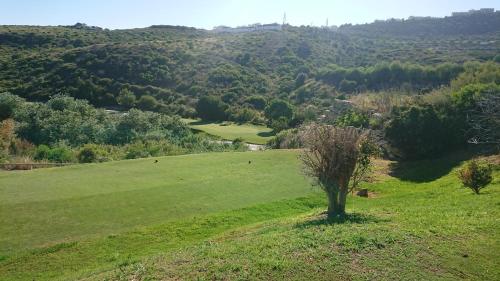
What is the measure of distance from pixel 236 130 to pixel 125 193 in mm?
39322

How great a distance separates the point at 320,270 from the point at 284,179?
55.6 ft

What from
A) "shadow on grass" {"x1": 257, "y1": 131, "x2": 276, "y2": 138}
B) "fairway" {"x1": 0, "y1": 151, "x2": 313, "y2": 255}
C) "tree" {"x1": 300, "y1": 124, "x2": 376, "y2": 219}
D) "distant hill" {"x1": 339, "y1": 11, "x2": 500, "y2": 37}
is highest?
"distant hill" {"x1": 339, "y1": 11, "x2": 500, "y2": 37}

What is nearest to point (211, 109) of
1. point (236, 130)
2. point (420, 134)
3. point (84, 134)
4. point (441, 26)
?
point (236, 130)

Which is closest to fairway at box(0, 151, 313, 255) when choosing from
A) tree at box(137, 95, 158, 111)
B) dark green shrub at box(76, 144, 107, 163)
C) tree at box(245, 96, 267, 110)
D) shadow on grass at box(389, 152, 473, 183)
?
shadow on grass at box(389, 152, 473, 183)

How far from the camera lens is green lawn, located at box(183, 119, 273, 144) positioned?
184ft

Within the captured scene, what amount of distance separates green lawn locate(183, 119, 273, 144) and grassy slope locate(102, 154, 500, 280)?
39527 millimetres

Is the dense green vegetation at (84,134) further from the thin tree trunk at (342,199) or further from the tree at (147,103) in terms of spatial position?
the thin tree trunk at (342,199)

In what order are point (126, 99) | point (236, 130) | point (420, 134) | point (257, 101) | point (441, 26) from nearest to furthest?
point (420, 134), point (236, 130), point (126, 99), point (257, 101), point (441, 26)

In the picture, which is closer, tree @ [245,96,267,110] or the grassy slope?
the grassy slope

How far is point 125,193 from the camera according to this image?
886 inches

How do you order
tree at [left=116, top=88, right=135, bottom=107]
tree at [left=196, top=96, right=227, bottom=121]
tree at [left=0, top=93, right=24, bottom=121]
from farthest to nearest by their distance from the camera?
tree at [left=196, top=96, right=227, bottom=121] → tree at [left=116, top=88, right=135, bottom=107] → tree at [left=0, top=93, right=24, bottom=121]

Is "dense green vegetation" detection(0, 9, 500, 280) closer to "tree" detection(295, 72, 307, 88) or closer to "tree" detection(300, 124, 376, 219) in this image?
"tree" detection(300, 124, 376, 219)

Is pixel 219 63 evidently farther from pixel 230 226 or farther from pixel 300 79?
pixel 230 226

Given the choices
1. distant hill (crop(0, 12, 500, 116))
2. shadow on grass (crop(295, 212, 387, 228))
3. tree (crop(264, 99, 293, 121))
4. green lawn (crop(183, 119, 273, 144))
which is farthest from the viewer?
distant hill (crop(0, 12, 500, 116))
